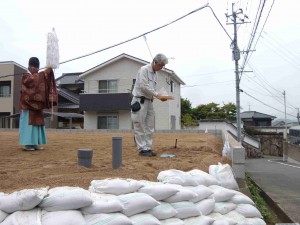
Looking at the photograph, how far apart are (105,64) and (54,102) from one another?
667 inches

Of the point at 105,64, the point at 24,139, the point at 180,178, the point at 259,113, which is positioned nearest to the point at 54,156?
the point at 24,139

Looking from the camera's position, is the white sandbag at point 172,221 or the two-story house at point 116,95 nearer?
the white sandbag at point 172,221

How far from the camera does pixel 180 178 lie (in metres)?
3.31

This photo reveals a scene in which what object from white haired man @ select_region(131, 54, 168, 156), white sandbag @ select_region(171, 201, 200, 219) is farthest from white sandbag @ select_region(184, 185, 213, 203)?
white haired man @ select_region(131, 54, 168, 156)

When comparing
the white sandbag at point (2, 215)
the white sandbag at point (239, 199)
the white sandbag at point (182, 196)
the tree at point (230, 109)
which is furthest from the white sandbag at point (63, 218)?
the tree at point (230, 109)

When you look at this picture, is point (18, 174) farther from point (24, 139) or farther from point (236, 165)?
point (236, 165)

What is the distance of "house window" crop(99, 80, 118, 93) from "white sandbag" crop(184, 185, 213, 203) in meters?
19.1

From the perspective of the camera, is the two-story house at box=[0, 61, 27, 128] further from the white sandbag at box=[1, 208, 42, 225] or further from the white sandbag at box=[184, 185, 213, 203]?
the white sandbag at box=[1, 208, 42, 225]

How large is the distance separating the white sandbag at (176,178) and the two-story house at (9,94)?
75.3 feet

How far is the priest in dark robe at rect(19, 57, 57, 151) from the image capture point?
537 cm

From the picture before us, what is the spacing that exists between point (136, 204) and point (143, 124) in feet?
7.69

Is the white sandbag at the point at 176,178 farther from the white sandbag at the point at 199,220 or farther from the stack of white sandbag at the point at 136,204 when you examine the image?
the white sandbag at the point at 199,220

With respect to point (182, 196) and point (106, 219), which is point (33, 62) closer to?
point (182, 196)

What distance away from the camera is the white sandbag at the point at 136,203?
262cm
